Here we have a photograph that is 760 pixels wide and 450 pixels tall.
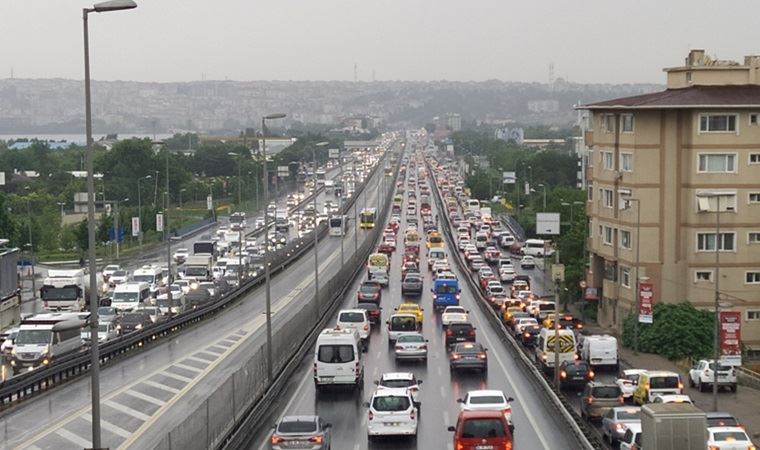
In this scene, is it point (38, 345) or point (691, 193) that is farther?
point (691, 193)

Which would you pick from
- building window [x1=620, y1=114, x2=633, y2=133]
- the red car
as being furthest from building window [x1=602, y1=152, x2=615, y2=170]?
the red car

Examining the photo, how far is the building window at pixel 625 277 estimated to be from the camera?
61.8 metres

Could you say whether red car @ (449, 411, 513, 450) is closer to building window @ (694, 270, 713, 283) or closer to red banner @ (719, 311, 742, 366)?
red banner @ (719, 311, 742, 366)

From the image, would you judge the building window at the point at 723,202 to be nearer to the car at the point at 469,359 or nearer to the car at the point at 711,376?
the car at the point at 711,376

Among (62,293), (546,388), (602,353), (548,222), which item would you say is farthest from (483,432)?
(548,222)

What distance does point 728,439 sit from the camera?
26719 mm

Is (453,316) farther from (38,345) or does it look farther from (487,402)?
(487,402)

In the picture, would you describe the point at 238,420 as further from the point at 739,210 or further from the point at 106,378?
the point at 739,210

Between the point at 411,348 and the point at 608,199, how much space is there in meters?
24.3

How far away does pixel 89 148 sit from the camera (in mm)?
21172

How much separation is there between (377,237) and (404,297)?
1836 inches

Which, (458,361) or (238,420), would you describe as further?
(458,361)

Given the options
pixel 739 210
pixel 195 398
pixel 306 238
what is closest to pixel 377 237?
pixel 306 238

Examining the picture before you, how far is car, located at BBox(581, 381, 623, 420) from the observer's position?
33.3 metres
